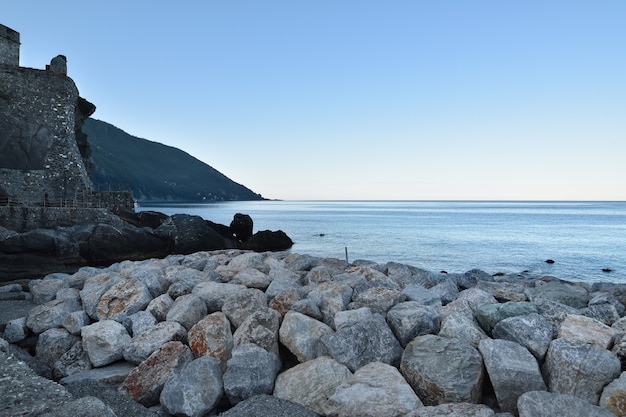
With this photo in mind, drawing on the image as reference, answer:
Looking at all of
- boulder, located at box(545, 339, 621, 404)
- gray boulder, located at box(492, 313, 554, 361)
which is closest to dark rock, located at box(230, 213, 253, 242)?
gray boulder, located at box(492, 313, 554, 361)

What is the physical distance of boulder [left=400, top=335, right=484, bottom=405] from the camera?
3.63 metres

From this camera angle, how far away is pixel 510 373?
3.69 m

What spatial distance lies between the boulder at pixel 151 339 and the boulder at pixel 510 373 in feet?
11.5

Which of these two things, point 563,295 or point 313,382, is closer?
point 313,382

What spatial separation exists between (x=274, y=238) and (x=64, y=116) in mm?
15413

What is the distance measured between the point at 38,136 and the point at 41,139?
258 millimetres

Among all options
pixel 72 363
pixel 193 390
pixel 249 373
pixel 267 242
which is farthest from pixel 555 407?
pixel 267 242

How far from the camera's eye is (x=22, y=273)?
15680 mm

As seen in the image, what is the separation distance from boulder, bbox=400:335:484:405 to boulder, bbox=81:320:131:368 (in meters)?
3.44

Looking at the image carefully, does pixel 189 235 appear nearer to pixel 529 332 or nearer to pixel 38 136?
pixel 38 136

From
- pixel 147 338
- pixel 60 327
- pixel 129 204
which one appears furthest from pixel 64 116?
pixel 147 338

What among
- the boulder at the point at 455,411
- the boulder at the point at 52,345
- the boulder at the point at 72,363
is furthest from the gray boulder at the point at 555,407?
the boulder at the point at 52,345

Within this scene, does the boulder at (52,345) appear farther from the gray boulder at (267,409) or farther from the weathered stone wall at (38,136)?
the weathered stone wall at (38,136)

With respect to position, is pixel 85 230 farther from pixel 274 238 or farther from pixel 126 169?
pixel 126 169
